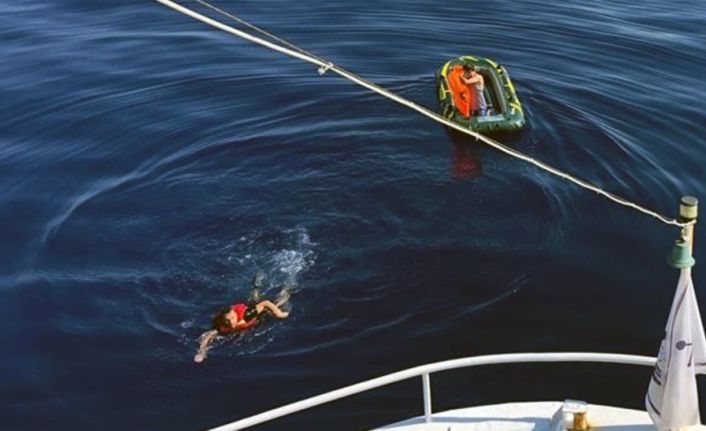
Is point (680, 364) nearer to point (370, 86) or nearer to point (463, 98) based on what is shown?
point (370, 86)

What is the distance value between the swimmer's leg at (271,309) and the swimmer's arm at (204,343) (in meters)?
0.93

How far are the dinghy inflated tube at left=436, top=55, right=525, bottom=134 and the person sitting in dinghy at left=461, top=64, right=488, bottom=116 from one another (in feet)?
0.09

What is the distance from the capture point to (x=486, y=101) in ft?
80.7

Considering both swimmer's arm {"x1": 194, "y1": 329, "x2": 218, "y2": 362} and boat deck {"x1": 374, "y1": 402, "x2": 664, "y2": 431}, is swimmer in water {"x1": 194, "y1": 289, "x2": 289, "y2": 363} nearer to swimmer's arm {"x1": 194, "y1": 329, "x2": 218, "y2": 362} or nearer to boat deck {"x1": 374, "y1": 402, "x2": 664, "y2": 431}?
swimmer's arm {"x1": 194, "y1": 329, "x2": 218, "y2": 362}

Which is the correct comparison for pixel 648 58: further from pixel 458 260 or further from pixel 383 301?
pixel 383 301

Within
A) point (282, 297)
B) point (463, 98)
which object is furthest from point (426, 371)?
point (463, 98)

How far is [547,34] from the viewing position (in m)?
30.7

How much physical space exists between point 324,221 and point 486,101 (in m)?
7.94

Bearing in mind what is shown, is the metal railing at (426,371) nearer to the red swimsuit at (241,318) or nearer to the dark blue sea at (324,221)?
the dark blue sea at (324,221)

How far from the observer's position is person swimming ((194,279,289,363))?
15.4 metres

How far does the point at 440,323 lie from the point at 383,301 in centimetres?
128

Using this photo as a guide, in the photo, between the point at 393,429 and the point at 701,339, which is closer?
the point at 701,339

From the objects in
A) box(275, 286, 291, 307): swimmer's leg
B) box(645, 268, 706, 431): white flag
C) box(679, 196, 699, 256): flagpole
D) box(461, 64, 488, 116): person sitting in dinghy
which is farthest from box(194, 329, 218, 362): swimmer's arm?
box(461, 64, 488, 116): person sitting in dinghy

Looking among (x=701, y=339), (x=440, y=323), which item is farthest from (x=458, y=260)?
(x=701, y=339)
